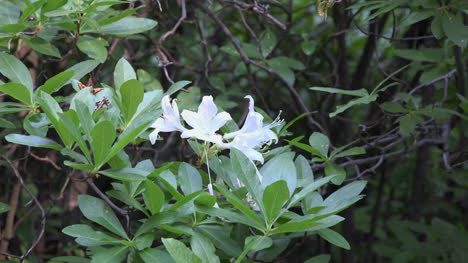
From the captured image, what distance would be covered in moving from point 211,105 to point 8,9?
27.4 inches

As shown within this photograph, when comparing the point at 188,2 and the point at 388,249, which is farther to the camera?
the point at 388,249

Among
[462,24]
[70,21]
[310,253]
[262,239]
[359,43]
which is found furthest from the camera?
[359,43]

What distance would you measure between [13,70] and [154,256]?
52 centimetres

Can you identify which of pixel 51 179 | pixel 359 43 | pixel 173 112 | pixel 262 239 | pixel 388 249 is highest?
pixel 173 112

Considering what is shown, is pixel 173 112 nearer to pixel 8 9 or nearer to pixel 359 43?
pixel 8 9

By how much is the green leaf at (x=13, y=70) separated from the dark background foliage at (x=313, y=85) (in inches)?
5.9

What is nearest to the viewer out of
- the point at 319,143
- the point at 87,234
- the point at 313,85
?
the point at 87,234

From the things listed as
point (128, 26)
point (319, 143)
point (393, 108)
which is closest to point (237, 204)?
point (319, 143)

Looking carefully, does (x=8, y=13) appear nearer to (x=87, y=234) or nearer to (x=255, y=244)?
(x=87, y=234)

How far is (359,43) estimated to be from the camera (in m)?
2.91

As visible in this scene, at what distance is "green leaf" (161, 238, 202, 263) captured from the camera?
91 cm

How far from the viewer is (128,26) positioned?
1.52 meters

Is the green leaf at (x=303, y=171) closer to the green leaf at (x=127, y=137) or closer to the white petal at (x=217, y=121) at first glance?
the white petal at (x=217, y=121)

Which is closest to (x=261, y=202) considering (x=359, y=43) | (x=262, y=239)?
(x=262, y=239)
